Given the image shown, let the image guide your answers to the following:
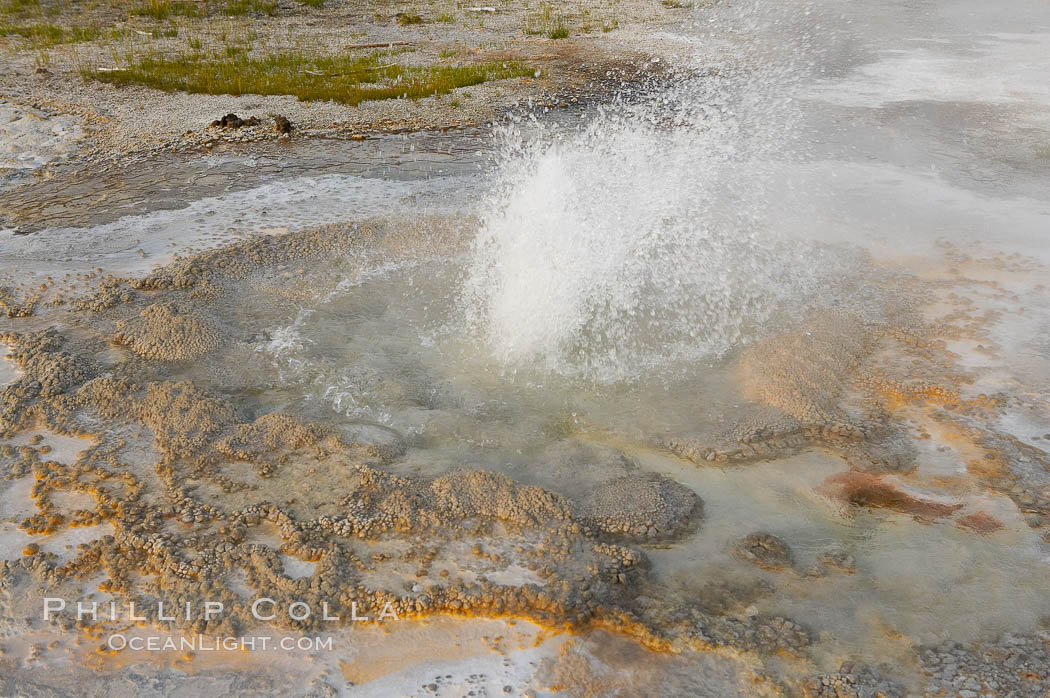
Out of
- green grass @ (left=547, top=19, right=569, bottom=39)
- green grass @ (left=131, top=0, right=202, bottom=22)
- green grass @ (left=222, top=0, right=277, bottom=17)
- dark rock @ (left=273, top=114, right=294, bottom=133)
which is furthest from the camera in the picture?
green grass @ (left=222, top=0, right=277, bottom=17)

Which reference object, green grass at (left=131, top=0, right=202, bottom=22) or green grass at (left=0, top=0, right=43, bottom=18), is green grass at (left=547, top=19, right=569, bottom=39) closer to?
green grass at (left=131, top=0, right=202, bottom=22)

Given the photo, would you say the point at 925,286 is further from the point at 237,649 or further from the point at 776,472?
the point at 237,649

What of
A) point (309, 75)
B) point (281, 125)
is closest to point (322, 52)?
point (309, 75)

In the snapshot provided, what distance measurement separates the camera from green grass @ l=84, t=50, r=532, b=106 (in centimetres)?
966

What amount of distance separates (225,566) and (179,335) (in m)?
1.94

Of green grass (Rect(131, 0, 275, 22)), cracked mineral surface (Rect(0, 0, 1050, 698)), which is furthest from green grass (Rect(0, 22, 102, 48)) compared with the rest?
cracked mineral surface (Rect(0, 0, 1050, 698))

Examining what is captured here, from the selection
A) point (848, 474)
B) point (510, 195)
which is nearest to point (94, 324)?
point (510, 195)

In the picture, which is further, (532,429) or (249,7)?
(249,7)

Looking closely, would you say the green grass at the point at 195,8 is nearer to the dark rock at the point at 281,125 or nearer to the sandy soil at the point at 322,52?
the sandy soil at the point at 322,52

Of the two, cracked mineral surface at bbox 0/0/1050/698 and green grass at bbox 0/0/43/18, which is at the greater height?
green grass at bbox 0/0/43/18

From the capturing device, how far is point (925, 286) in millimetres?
5207

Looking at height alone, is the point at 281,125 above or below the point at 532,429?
above

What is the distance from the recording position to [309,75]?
34.1 ft

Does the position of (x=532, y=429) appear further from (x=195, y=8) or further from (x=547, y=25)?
(x=195, y=8)
